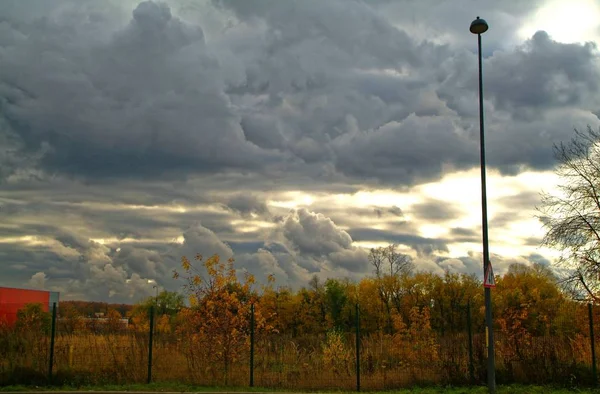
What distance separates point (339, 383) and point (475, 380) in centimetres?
460

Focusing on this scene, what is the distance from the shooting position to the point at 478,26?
738 inches

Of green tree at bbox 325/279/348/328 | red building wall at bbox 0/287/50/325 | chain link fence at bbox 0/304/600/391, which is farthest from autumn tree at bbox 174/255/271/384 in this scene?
green tree at bbox 325/279/348/328

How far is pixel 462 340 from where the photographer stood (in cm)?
2061

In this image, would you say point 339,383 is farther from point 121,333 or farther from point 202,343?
point 121,333

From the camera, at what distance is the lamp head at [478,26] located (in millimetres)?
18688

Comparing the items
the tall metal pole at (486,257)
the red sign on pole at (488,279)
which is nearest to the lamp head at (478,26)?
the tall metal pole at (486,257)

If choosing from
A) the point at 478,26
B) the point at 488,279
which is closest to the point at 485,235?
the point at 488,279

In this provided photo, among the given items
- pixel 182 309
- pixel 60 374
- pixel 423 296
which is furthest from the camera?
pixel 423 296

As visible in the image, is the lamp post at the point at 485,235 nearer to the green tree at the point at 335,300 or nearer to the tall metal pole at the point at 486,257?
the tall metal pole at the point at 486,257

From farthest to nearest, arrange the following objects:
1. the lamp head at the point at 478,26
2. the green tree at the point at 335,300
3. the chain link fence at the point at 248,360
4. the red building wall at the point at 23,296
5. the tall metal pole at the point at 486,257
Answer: the green tree at the point at 335,300, the red building wall at the point at 23,296, the chain link fence at the point at 248,360, the lamp head at the point at 478,26, the tall metal pole at the point at 486,257

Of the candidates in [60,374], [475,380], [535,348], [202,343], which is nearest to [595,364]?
[535,348]

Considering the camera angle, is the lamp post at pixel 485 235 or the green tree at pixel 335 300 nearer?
the lamp post at pixel 485 235

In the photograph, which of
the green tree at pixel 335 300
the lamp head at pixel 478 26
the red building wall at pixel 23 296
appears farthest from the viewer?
the green tree at pixel 335 300

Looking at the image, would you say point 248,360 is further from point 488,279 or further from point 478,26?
point 478,26
